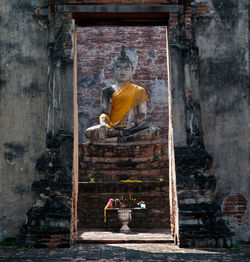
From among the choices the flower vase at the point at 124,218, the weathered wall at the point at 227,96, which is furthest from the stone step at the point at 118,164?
the weathered wall at the point at 227,96

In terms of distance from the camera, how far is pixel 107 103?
11.7 meters

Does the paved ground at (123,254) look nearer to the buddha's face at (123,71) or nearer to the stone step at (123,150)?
the stone step at (123,150)

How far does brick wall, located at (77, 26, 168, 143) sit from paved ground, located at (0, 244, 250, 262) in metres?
9.04

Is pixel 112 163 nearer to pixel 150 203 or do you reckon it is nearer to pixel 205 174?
pixel 150 203

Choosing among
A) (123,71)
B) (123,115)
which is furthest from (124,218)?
(123,71)

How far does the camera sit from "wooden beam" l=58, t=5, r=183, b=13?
20.0 ft

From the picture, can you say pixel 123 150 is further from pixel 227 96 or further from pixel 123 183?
pixel 227 96

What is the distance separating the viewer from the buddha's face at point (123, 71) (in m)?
11.5

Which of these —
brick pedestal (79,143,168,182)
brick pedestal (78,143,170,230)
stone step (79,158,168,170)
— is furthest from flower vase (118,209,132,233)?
stone step (79,158,168,170)

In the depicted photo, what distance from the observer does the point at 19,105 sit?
612 cm

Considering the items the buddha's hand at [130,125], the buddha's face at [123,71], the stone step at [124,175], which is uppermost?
the buddha's face at [123,71]

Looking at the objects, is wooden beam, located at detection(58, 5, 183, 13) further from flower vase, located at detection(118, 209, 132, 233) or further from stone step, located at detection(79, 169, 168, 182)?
stone step, located at detection(79, 169, 168, 182)

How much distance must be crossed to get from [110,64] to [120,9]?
8662mm

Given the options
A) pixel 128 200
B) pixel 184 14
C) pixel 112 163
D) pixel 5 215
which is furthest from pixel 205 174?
pixel 112 163
